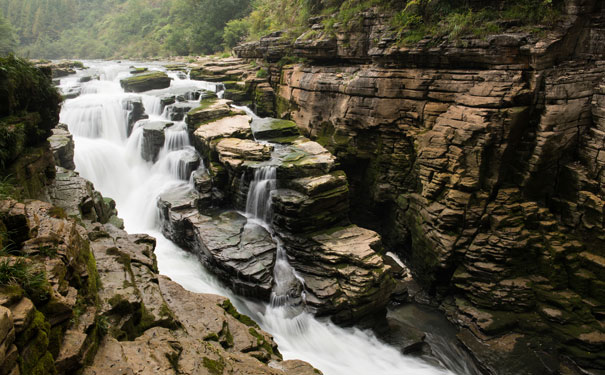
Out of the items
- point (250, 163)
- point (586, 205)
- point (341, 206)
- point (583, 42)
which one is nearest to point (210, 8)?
point (250, 163)

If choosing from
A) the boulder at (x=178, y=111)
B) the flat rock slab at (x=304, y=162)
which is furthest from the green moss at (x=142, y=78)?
the flat rock slab at (x=304, y=162)

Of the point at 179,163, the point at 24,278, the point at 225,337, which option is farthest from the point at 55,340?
the point at 179,163

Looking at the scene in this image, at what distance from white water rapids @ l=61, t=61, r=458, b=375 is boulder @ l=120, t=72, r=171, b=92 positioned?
54 centimetres

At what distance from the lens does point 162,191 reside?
1435cm

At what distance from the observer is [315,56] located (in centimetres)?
1678

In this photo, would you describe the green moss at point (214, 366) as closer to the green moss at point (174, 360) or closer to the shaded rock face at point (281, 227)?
the green moss at point (174, 360)

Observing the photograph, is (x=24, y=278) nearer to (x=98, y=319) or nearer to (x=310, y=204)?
(x=98, y=319)

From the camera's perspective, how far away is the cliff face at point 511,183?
10.6 m

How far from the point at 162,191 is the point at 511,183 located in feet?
41.5

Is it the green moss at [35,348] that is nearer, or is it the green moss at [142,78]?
the green moss at [35,348]

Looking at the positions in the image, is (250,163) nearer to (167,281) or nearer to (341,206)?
(341,206)

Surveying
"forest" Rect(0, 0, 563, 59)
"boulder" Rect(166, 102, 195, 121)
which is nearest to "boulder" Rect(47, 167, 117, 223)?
"forest" Rect(0, 0, 563, 59)

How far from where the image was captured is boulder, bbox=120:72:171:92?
20625 mm

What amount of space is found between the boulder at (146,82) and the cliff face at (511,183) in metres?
13.3
